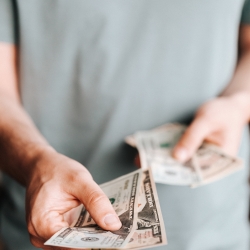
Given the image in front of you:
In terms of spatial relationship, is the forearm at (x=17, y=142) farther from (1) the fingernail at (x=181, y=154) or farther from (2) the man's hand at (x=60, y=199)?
(1) the fingernail at (x=181, y=154)

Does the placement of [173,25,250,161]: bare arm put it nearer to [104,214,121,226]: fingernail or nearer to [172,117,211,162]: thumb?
[172,117,211,162]: thumb

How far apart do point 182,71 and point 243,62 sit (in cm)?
24

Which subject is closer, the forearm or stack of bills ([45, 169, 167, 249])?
stack of bills ([45, 169, 167, 249])

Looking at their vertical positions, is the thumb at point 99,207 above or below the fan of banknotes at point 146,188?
above

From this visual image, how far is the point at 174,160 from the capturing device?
0.83m

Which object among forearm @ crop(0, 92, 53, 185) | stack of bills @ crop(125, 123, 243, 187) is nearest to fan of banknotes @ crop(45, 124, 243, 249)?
stack of bills @ crop(125, 123, 243, 187)

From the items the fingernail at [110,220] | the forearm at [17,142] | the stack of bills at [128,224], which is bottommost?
the stack of bills at [128,224]

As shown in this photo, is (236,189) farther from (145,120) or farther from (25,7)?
(25,7)

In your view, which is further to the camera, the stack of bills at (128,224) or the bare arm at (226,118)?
the bare arm at (226,118)

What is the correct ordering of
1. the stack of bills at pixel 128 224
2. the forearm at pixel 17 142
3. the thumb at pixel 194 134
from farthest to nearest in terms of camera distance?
the thumb at pixel 194 134 < the forearm at pixel 17 142 < the stack of bills at pixel 128 224

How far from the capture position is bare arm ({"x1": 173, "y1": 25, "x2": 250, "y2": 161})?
76cm

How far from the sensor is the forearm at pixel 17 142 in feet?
1.88

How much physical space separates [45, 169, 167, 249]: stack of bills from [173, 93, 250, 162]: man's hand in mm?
217

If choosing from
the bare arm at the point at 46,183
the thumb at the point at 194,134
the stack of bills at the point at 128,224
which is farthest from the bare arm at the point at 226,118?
the bare arm at the point at 46,183
